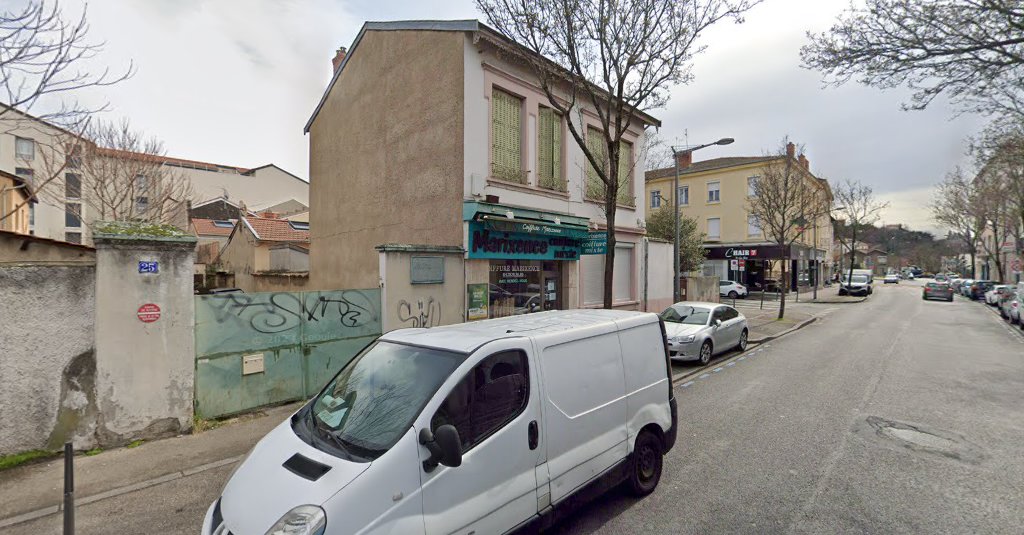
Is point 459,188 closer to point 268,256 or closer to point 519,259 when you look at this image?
point 519,259

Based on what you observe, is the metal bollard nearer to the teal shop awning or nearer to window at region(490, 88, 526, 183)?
the teal shop awning

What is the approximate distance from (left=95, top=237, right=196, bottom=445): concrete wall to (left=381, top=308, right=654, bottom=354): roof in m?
4.11

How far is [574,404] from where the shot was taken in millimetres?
3920

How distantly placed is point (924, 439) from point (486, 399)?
260 inches

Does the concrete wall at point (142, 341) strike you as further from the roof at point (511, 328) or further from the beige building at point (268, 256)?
the beige building at point (268, 256)

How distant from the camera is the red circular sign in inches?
232

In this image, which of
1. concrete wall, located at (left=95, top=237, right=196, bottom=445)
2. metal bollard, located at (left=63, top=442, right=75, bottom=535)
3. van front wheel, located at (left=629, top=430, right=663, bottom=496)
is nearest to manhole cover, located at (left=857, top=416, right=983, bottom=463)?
van front wheel, located at (left=629, top=430, right=663, bottom=496)

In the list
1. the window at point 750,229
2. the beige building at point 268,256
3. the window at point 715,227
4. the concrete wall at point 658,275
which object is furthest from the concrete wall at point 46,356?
the window at point 715,227

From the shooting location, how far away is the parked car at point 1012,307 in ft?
59.1

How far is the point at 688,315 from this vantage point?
12.1 m

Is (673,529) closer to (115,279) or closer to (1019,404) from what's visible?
(115,279)

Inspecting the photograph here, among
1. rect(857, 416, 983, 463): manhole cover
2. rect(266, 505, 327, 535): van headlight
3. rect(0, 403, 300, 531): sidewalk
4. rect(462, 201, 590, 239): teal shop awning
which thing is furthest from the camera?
rect(462, 201, 590, 239): teal shop awning

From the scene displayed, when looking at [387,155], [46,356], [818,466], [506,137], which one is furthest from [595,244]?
[46,356]

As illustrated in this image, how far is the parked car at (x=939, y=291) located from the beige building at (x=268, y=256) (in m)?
41.2
